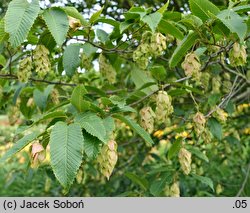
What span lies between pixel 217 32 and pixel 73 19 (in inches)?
19.2

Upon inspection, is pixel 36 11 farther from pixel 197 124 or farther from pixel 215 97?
pixel 215 97

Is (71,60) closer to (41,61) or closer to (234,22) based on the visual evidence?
(41,61)

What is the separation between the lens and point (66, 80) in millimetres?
2688

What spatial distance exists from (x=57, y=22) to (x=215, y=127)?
93 centimetres

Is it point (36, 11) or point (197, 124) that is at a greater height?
point (36, 11)

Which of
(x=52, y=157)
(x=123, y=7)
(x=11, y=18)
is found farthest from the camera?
(x=123, y=7)

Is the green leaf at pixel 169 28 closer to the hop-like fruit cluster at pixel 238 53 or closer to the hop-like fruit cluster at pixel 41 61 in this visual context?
the hop-like fruit cluster at pixel 238 53

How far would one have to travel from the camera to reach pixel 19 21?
53.4 inches

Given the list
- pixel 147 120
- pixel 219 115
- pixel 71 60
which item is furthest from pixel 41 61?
pixel 219 115

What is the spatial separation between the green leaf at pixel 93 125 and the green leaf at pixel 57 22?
0.82 ft

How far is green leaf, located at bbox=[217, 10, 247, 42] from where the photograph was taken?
1.39 meters
